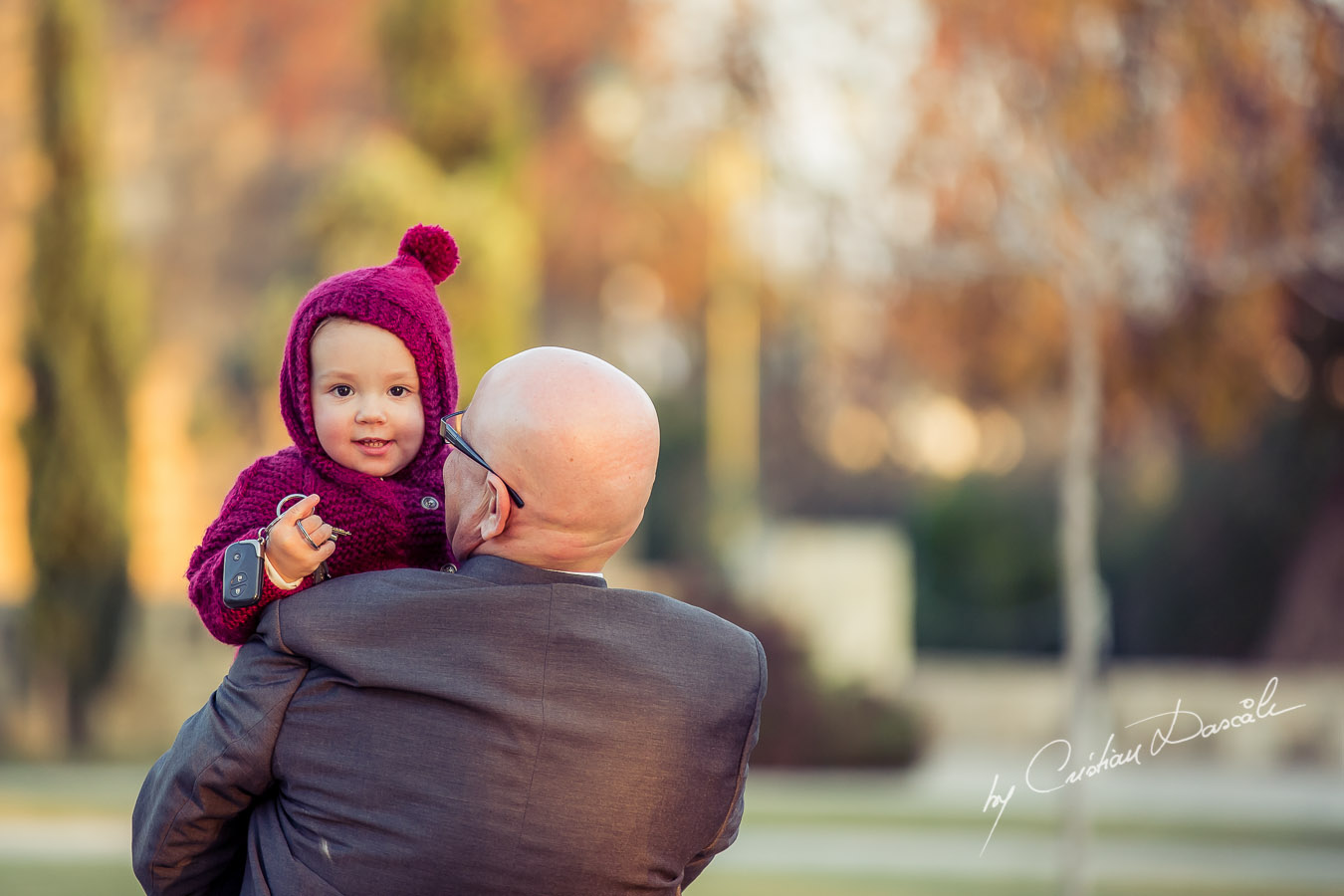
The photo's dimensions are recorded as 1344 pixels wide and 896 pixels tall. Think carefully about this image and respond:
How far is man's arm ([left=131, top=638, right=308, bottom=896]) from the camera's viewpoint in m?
1.90

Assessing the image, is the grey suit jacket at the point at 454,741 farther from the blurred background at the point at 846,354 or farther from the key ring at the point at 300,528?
the blurred background at the point at 846,354

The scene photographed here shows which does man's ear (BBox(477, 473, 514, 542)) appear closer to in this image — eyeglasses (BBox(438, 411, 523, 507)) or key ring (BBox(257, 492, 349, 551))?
eyeglasses (BBox(438, 411, 523, 507))

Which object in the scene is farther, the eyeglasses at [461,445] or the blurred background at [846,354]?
the blurred background at [846,354]

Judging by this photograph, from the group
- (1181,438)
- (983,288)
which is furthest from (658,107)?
(1181,438)

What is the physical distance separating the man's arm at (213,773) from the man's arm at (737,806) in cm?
59

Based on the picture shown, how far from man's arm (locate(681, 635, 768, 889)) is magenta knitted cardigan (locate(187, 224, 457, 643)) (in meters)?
0.53

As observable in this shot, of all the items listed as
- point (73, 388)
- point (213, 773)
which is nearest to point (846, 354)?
point (73, 388)

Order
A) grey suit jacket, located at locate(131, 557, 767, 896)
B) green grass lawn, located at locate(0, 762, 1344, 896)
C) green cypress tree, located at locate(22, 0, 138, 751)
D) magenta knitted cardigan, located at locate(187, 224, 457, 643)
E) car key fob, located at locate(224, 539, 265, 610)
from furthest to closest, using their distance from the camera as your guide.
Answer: green cypress tree, located at locate(22, 0, 138, 751) < green grass lawn, located at locate(0, 762, 1344, 896) < magenta knitted cardigan, located at locate(187, 224, 457, 643) < car key fob, located at locate(224, 539, 265, 610) < grey suit jacket, located at locate(131, 557, 767, 896)

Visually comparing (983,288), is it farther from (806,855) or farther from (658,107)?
(806,855)

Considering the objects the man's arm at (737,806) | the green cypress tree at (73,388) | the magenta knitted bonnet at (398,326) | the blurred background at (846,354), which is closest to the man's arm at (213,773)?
the magenta knitted bonnet at (398,326)

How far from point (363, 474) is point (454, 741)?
52 cm

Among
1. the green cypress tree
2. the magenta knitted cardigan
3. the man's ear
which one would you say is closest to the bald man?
the man's ear

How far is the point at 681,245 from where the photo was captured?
56.2ft

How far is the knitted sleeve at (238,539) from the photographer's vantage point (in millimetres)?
2016
